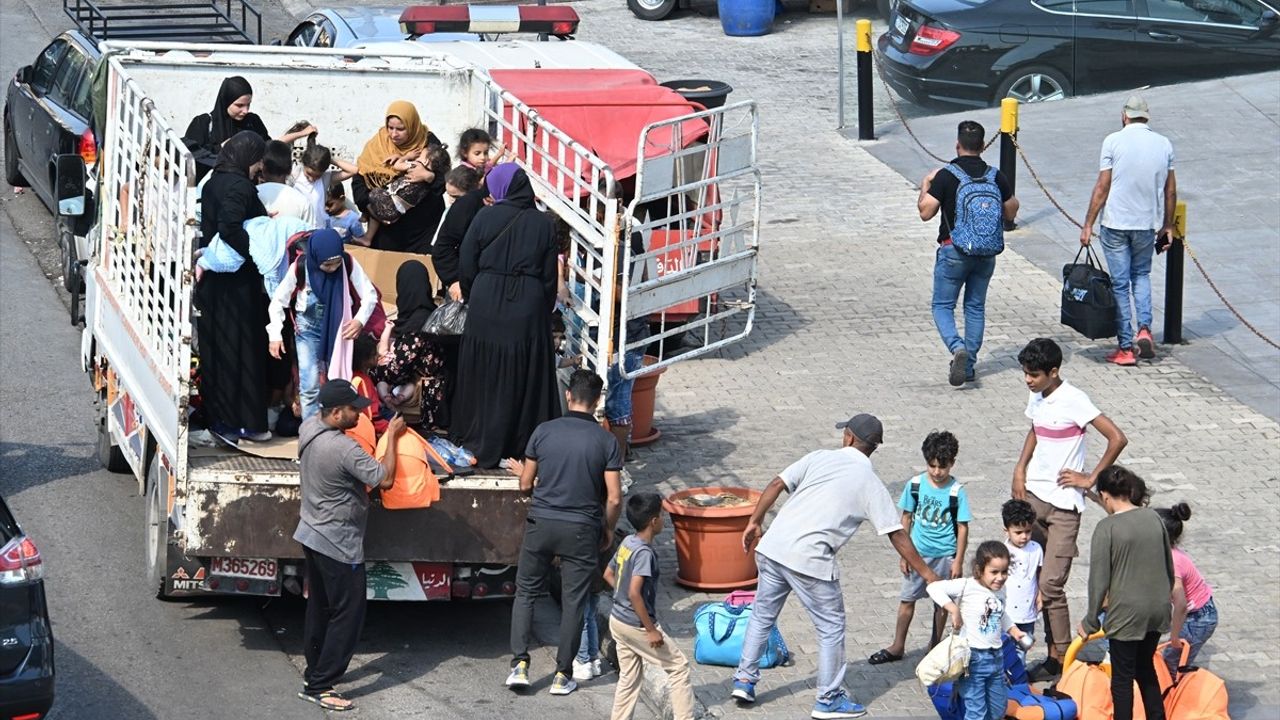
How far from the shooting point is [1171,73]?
805 inches

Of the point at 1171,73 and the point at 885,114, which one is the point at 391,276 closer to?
the point at 885,114

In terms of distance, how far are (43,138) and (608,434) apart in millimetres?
8722

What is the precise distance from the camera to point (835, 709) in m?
8.85

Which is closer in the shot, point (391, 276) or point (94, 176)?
point (391, 276)

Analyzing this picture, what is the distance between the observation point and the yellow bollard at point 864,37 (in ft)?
61.5

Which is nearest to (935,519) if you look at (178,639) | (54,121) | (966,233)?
(178,639)

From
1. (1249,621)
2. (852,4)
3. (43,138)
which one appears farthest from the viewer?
(852,4)

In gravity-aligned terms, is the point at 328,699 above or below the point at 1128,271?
below

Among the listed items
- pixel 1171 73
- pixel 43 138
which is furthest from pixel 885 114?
pixel 43 138

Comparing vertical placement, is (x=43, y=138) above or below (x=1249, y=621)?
above

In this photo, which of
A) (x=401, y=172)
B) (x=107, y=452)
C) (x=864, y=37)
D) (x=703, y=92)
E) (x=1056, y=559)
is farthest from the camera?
(x=864, y=37)

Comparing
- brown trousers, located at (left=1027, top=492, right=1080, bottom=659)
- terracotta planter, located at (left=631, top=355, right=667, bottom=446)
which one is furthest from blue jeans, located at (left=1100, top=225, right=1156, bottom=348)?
brown trousers, located at (left=1027, top=492, right=1080, bottom=659)

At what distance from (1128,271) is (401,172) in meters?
5.44

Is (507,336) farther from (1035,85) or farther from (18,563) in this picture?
(1035,85)
